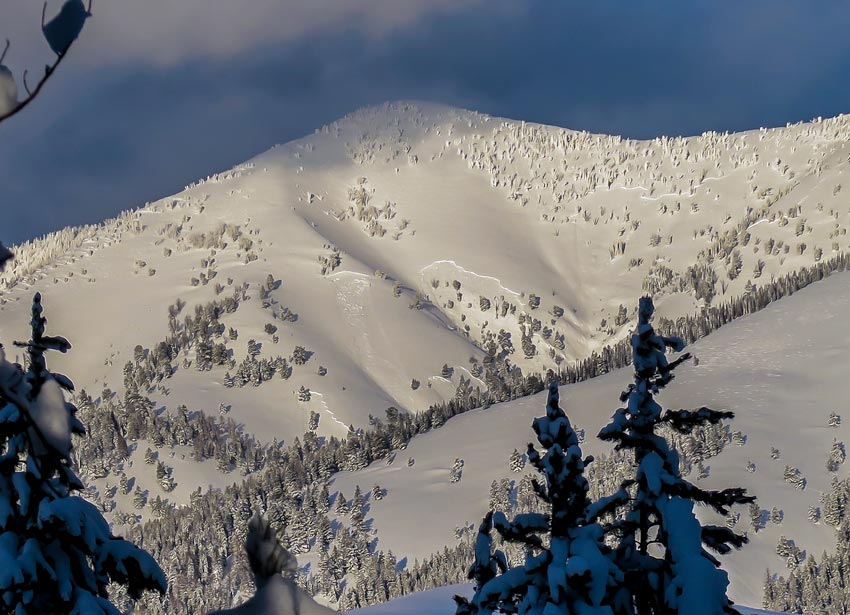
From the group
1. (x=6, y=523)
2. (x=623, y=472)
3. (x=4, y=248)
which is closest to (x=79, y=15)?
(x=4, y=248)

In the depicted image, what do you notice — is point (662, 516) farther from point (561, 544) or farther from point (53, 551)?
point (53, 551)

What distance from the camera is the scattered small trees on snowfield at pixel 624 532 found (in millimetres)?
13945

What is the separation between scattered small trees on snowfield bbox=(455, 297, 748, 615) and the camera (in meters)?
13.9

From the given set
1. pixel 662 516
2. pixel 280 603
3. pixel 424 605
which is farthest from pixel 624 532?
pixel 424 605

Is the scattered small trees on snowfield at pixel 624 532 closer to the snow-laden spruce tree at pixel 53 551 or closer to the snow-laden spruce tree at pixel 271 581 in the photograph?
the snow-laden spruce tree at pixel 53 551

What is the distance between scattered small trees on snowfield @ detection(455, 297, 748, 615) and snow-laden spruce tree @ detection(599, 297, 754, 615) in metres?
0.02

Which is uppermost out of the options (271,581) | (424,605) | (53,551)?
(53,551)

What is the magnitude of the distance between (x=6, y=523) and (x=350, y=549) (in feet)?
559

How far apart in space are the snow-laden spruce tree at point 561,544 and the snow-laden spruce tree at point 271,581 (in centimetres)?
589

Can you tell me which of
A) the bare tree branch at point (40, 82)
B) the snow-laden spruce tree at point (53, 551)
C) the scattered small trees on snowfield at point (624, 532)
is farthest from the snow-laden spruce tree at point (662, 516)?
the bare tree branch at point (40, 82)

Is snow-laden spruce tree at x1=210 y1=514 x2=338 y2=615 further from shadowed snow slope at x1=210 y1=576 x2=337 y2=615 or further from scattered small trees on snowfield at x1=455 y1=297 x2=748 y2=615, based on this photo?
scattered small trees on snowfield at x1=455 y1=297 x2=748 y2=615

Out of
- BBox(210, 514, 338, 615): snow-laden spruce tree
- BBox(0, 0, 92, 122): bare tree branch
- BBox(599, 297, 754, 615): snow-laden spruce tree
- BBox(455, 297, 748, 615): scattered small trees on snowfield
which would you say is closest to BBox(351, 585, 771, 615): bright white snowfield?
BBox(599, 297, 754, 615): snow-laden spruce tree

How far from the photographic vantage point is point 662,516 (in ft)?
51.5

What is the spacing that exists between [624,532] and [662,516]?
101 centimetres
